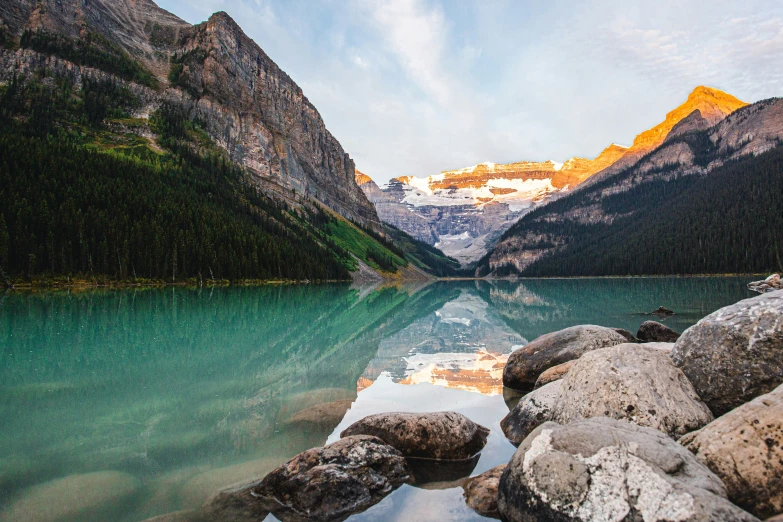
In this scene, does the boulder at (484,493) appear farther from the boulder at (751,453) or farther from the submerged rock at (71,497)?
the submerged rock at (71,497)

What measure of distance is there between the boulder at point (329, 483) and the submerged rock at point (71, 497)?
2258 mm

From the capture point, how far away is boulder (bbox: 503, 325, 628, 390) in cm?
1598

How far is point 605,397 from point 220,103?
20842 cm

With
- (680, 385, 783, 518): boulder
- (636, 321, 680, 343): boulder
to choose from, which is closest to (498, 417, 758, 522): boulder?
(680, 385, 783, 518): boulder

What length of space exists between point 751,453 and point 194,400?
14.2 meters

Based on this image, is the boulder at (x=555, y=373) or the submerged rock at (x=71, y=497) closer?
the submerged rock at (x=71, y=497)

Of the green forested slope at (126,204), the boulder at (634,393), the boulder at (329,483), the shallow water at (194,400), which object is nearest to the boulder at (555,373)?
the shallow water at (194,400)

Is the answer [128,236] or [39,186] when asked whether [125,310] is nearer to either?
[128,236]

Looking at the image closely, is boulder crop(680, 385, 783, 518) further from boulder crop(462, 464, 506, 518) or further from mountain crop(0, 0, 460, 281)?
mountain crop(0, 0, 460, 281)

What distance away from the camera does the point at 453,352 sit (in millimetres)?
25594

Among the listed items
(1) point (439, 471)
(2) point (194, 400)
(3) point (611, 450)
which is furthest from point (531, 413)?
(2) point (194, 400)

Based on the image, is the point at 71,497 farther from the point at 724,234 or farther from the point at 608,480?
the point at 724,234

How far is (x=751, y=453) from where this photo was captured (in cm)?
619

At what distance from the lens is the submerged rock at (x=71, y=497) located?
7.18 metres
